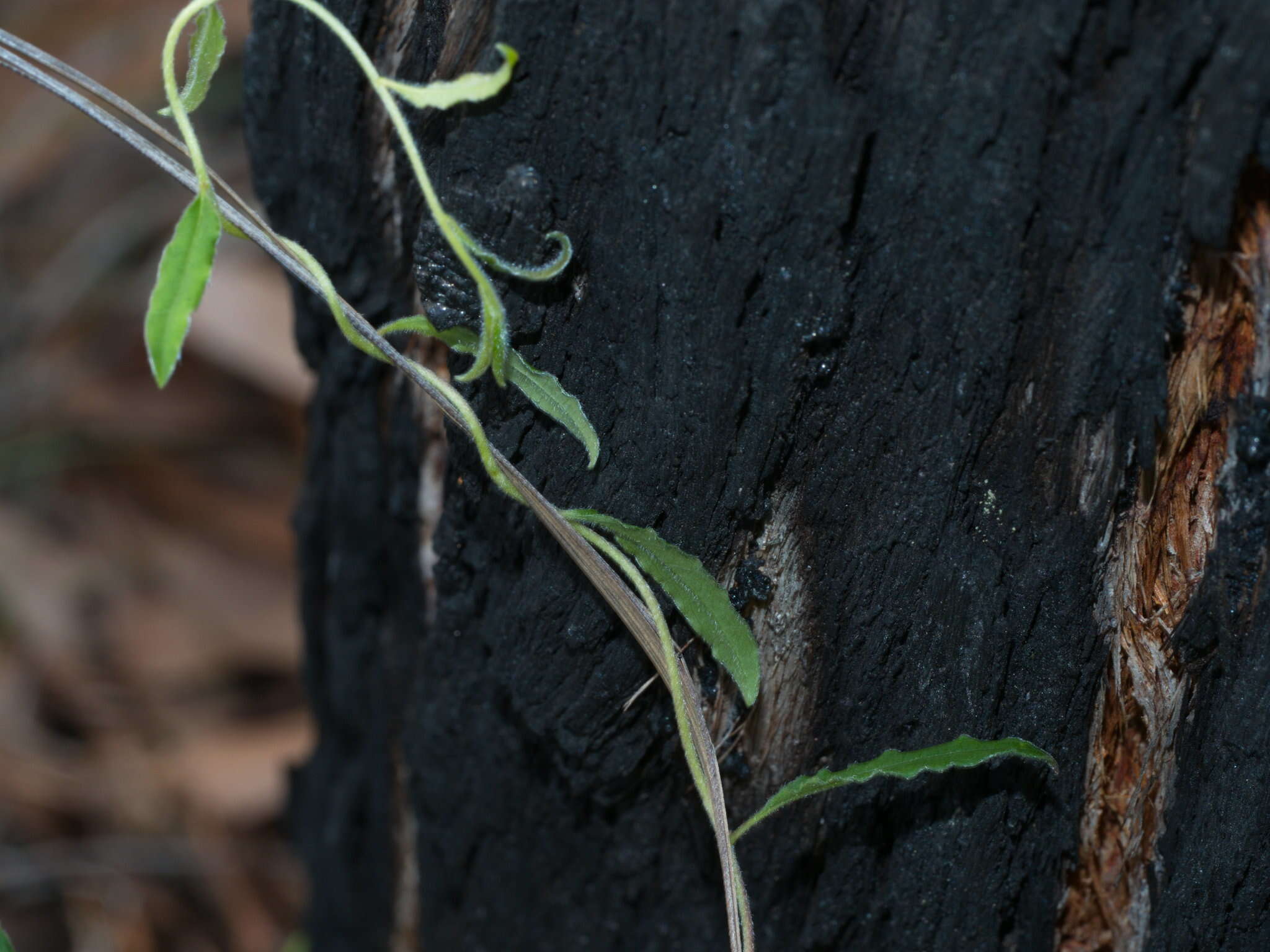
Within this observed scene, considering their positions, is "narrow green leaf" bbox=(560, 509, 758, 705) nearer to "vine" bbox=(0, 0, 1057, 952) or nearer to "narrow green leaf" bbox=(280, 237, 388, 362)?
"vine" bbox=(0, 0, 1057, 952)

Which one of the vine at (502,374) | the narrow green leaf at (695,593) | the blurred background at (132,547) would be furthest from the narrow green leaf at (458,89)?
the blurred background at (132,547)

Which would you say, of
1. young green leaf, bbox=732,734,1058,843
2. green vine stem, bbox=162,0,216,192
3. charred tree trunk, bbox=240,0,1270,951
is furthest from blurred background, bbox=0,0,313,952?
young green leaf, bbox=732,734,1058,843

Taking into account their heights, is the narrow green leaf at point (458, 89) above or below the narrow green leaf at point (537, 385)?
above

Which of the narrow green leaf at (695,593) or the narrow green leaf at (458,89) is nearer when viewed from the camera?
the narrow green leaf at (458,89)

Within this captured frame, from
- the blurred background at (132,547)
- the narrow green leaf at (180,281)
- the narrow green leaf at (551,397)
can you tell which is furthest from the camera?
the blurred background at (132,547)

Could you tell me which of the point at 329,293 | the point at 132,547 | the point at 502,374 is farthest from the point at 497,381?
the point at 132,547

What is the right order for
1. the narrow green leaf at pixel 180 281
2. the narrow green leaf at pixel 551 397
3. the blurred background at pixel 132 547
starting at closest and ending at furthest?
the narrow green leaf at pixel 180 281 → the narrow green leaf at pixel 551 397 → the blurred background at pixel 132 547

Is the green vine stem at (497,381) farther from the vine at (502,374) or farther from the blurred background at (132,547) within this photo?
the blurred background at (132,547)

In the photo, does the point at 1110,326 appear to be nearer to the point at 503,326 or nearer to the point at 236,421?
the point at 503,326
